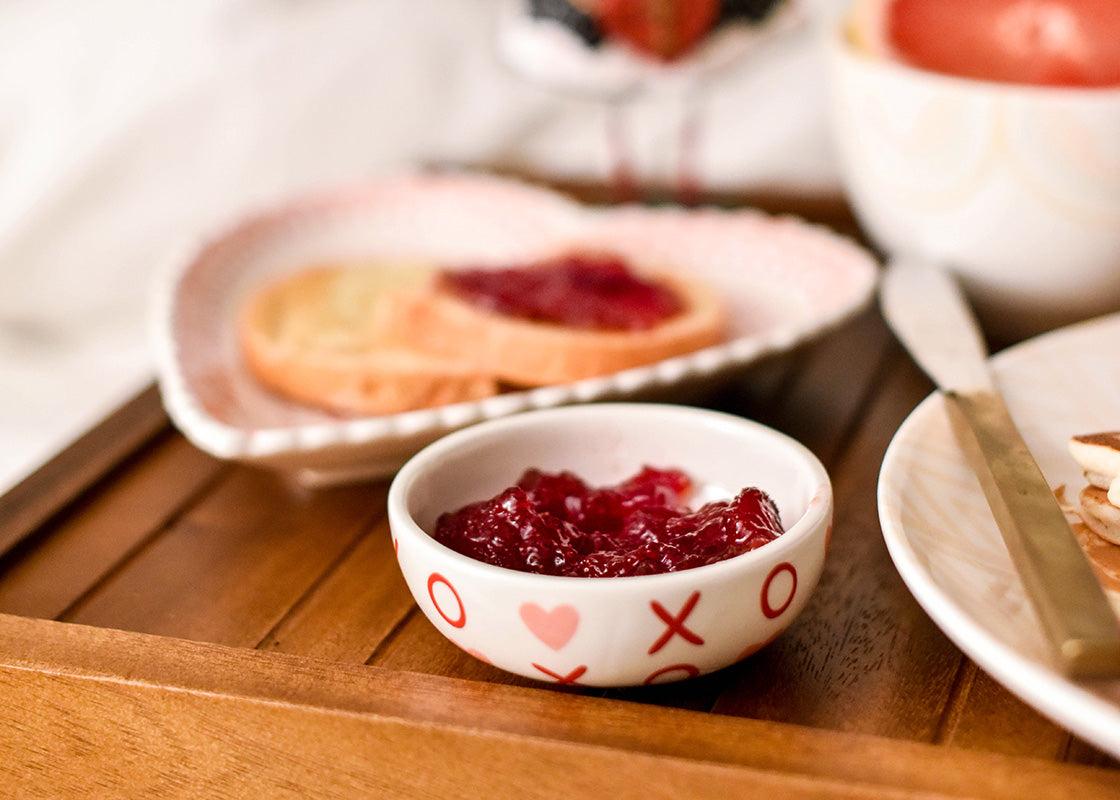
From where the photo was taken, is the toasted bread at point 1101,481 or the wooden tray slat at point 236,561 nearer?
the toasted bread at point 1101,481

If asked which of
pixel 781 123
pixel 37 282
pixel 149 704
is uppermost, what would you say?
pixel 149 704

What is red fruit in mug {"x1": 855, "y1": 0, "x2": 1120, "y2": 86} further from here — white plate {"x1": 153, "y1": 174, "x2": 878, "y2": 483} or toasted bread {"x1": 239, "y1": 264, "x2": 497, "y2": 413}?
toasted bread {"x1": 239, "y1": 264, "x2": 497, "y2": 413}

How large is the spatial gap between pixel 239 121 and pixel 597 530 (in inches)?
54.5

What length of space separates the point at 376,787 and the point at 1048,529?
36cm

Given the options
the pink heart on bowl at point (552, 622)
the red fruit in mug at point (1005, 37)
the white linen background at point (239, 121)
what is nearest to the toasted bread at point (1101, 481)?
the pink heart on bowl at point (552, 622)

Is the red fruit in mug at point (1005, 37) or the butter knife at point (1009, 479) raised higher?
the red fruit in mug at point (1005, 37)

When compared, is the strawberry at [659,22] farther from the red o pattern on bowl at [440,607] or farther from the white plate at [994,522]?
the red o pattern on bowl at [440,607]

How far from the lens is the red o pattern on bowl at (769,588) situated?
22.2 inches

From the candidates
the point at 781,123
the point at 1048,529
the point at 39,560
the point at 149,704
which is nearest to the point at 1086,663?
the point at 1048,529

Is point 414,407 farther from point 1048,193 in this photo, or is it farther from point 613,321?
point 1048,193

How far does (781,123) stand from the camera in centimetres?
178

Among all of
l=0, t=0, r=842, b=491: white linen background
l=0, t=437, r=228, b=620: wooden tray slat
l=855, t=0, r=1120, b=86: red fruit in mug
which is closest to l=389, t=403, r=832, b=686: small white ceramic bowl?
l=0, t=437, r=228, b=620: wooden tray slat

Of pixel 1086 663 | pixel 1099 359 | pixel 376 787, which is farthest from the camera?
pixel 1099 359

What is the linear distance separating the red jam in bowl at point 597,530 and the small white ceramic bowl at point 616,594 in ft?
0.08
